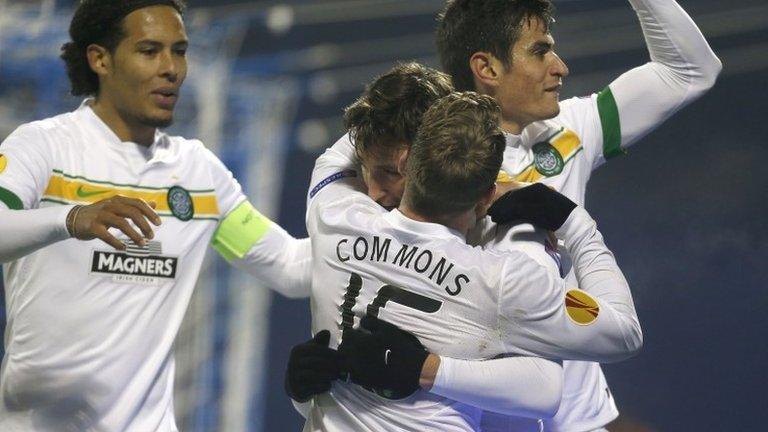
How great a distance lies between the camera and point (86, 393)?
2.84 m

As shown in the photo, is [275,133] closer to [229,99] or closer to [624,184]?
[229,99]

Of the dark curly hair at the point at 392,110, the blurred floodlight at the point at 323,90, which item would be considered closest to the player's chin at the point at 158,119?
the dark curly hair at the point at 392,110

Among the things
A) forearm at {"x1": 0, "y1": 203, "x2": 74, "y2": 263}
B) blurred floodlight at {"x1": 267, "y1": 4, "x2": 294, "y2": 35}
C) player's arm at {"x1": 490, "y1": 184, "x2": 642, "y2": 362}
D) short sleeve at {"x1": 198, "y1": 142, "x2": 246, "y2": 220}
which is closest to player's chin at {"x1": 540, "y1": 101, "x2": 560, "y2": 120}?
player's arm at {"x1": 490, "y1": 184, "x2": 642, "y2": 362}

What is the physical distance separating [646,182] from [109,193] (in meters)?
2.29

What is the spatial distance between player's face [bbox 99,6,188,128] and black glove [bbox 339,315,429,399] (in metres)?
0.98

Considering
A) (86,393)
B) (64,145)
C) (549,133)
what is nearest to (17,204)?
(64,145)

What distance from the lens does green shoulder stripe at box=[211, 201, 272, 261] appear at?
3152mm

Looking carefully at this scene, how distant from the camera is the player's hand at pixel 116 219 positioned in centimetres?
244

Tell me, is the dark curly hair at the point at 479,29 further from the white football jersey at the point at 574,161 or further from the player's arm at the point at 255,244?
the player's arm at the point at 255,244

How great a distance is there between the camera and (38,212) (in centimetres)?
258

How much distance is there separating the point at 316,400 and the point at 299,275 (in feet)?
2.21

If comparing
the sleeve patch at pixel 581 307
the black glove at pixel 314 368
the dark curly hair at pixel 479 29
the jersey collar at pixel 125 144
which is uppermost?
the dark curly hair at pixel 479 29

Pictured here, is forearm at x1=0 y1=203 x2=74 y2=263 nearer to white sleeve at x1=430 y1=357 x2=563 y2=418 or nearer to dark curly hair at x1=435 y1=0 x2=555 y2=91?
white sleeve at x1=430 y1=357 x2=563 y2=418

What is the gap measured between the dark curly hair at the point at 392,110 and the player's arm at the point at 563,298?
0.85 ft
